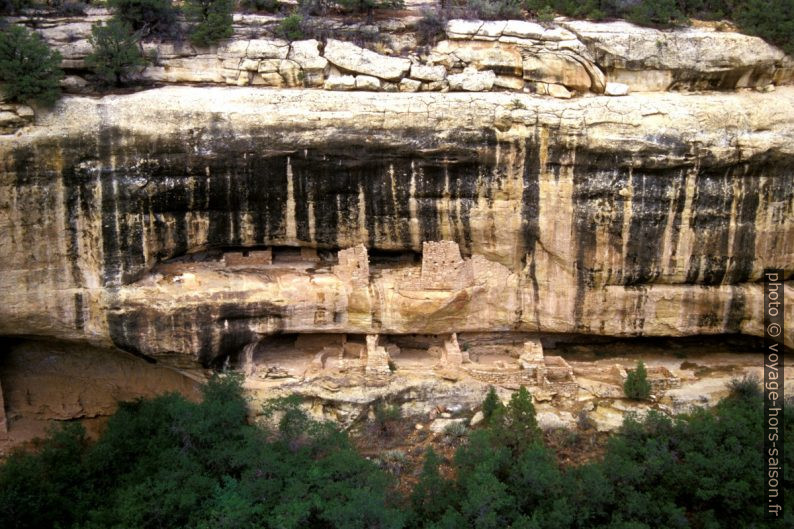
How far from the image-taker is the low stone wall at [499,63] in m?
11.5

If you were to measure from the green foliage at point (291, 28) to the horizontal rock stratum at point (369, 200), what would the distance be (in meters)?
1.32

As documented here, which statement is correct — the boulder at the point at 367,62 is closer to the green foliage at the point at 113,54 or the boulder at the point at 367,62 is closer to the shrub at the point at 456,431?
the green foliage at the point at 113,54

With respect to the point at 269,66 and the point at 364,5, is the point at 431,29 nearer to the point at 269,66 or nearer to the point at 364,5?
the point at 364,5

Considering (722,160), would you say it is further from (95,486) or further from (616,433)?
(95,486)

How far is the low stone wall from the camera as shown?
1147cm

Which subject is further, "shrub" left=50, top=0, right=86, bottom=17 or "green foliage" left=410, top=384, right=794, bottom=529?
"shrub" left=50, top=0, right=86, bottom=17

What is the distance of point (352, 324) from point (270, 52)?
4.36 meters

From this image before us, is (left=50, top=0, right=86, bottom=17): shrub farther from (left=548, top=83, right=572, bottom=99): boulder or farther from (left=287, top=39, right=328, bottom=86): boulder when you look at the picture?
(left=548, top=83, right=572, bottom=99): boulder

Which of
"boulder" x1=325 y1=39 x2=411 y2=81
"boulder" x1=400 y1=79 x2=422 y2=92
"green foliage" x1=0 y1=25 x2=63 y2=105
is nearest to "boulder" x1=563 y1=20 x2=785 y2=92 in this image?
"boulder" x1=400 y1=79 x2=422 y2=92

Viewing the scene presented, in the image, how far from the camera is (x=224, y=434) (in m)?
11.3

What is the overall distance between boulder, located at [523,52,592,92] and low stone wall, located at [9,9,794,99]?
0.02 metres

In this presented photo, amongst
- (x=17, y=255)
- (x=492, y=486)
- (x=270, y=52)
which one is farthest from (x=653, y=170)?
(x=17, y=255)

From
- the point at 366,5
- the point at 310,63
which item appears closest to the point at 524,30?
the point at 366,5

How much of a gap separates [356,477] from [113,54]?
6868 millimetres
